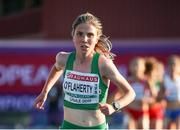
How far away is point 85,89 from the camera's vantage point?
6031mm

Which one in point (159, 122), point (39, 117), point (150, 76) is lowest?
point (39, 117)

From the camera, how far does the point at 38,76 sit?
58.3 feet

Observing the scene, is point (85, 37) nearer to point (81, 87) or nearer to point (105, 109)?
point (81, 87)

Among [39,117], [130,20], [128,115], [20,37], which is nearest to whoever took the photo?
[128,115]

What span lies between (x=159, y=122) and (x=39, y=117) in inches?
277

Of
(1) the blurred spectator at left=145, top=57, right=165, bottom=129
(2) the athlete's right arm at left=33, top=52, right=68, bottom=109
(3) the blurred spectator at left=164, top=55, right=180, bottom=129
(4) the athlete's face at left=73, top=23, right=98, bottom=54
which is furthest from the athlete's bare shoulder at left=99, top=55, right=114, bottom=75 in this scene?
(3) the blurred spectator at left=164, top=55, right=180, bottom=129

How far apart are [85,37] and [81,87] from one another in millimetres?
430

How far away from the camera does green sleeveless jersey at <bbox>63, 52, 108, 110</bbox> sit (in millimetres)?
5957

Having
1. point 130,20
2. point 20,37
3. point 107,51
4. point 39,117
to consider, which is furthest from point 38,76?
point 107,51

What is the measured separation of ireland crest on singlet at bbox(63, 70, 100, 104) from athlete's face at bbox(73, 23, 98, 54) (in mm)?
216

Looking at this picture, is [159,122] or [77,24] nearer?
[77,24]

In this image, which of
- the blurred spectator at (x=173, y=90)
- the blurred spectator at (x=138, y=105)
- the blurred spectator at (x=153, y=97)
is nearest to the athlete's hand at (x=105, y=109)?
the blurred spectator at (x=138, y=105)

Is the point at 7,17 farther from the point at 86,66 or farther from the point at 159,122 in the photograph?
the point at 86,66

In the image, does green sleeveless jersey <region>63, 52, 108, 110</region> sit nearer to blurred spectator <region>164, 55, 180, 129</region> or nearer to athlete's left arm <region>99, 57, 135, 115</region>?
athlete's left arm <region>99, 57, 135, 115</region>
